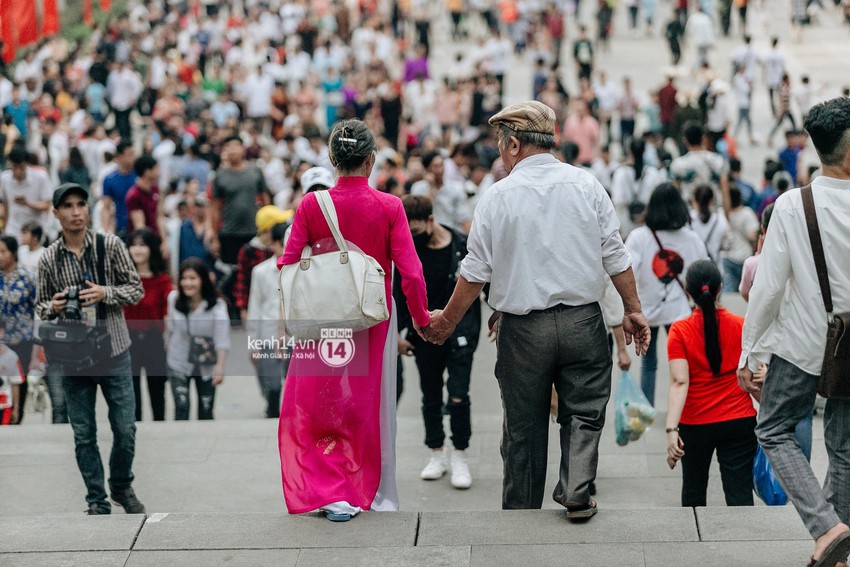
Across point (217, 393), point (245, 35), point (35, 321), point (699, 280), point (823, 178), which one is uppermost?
point (245, 35)

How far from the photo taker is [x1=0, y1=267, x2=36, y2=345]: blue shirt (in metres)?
8.94

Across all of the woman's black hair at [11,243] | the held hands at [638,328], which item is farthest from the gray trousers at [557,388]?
the woman's black hair at [11,243]

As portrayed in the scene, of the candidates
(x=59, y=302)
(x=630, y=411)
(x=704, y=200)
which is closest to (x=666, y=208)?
(x=704, y=200)

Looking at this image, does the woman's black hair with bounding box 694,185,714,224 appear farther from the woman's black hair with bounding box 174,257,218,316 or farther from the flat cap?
the flat cap

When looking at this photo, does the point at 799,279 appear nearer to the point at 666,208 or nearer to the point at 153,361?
the point at 666,208

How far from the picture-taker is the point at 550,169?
17.5 feet

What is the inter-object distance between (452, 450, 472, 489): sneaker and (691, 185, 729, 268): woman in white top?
3.07 metres

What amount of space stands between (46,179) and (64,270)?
6764mm

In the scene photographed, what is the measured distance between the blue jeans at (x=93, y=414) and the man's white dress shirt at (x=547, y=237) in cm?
230

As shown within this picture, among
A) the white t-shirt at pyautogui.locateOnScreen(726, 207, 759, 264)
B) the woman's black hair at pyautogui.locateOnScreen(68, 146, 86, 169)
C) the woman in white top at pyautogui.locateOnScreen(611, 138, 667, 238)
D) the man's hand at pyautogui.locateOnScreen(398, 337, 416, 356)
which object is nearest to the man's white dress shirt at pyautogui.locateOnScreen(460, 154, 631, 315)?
the man's hand at pyautogui.locateOnScreen(398, 337, 416, 356)

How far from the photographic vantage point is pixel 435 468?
7.63 metres

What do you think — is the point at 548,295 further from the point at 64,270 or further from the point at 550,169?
the point at 64,270

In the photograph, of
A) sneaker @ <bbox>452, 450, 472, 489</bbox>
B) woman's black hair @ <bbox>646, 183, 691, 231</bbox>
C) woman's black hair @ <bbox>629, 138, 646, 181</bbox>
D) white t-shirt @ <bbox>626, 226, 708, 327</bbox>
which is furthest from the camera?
woman's black hair @ <bbox>629, 138, 646, 181</bbox>

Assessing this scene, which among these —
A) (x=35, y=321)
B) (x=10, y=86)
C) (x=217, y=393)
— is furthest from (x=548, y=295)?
(x=10, y=86)
